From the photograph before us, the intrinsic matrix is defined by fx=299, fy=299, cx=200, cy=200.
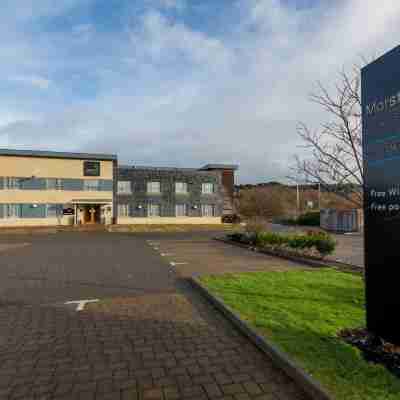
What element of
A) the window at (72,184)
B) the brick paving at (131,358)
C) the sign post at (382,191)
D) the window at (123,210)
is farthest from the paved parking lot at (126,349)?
the window at (72,184)

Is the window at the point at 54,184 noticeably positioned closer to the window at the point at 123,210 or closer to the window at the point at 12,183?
the window at the point at 12,183

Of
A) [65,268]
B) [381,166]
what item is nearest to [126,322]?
[381,166]

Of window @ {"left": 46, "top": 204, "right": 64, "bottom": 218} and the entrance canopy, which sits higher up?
the entrance canopy

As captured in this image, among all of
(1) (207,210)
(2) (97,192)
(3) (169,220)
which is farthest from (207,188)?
(2) (97,192)

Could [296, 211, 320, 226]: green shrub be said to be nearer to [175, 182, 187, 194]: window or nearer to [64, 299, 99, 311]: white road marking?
[175, 182, 187, 194]: window

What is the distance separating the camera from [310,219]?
131ft

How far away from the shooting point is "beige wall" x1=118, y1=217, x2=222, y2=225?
39.4 meters

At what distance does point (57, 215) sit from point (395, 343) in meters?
38.8

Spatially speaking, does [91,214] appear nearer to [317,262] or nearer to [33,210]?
[33,210]

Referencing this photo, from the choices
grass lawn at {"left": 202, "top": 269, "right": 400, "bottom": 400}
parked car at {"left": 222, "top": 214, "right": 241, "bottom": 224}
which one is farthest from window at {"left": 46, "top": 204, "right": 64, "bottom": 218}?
grass lawn at {"left": 202, "top": 269, "right": 400, "bottom": 400}

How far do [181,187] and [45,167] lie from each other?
17.4 m

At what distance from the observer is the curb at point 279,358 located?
120 inches

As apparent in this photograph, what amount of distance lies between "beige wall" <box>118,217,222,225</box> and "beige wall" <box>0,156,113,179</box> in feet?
20.2

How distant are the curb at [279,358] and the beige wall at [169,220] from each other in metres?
34.8
